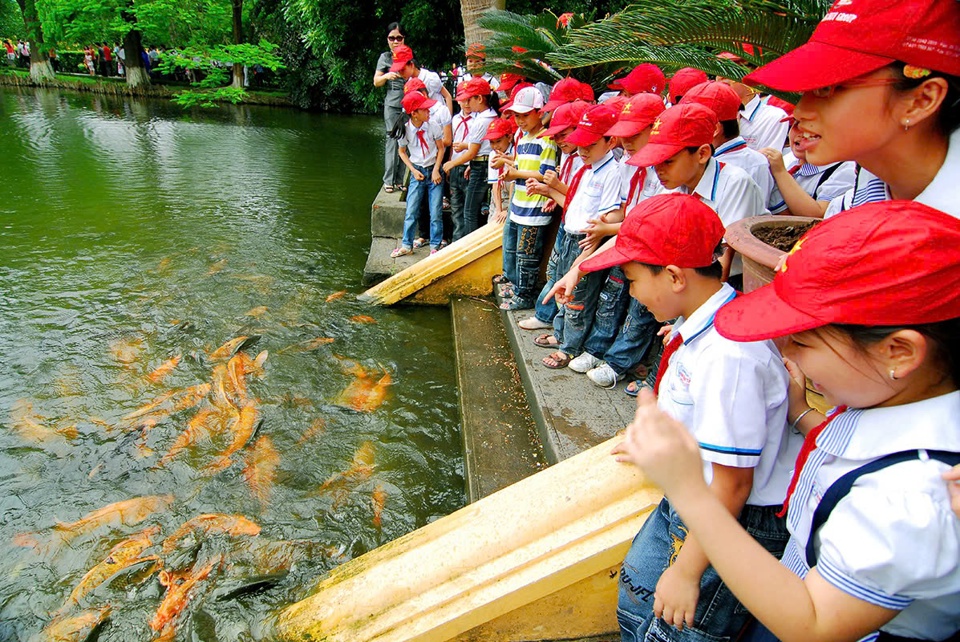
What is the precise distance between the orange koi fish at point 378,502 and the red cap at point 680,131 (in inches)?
99.9

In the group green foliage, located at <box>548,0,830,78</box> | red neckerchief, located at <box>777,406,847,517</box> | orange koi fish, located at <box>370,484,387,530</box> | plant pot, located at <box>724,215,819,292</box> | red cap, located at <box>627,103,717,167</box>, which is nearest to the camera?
red neckerchief, located at <box>777,406,847,517</box>

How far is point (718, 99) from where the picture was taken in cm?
333

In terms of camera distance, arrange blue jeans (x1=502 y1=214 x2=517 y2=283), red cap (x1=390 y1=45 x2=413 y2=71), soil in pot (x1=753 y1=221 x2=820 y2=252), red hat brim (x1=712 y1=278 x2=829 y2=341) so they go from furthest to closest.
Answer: red cap (x1=390 y1=45 x2=413 y2=71)
blue jeans (x1=502 y1=214 x2=517 y2=283)
soil in pot (x1=753 y1=221 x2=820 y2=252)
red hat brim (x1=712 y1=278 x2=829 y2=341)

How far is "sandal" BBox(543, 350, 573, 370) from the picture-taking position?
14.7 ft

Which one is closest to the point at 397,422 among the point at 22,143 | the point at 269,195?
the point at 269,195

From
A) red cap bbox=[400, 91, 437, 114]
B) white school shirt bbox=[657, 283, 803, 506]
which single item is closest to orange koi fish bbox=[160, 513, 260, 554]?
white school shirt bbox=[657, 283, 803, 506]

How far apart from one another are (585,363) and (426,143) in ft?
13.8

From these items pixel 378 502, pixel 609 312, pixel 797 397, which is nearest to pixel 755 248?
pixel 797 397

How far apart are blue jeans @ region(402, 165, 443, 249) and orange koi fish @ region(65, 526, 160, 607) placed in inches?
191

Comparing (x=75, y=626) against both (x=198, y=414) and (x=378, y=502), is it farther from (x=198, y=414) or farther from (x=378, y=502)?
(x=198, y=414)

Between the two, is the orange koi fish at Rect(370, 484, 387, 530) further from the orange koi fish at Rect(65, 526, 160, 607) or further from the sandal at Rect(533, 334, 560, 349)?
the sandal at Rect(533, 334, 560, 349)

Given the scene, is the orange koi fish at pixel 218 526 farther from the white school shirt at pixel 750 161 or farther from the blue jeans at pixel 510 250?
the white school shirt at pixel 750 161

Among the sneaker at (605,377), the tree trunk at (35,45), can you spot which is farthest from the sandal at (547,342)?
the tree trunk at (35,45)

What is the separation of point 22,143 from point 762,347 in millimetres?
17111
